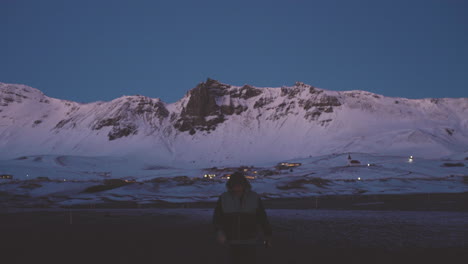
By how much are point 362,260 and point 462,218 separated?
15.4 metres

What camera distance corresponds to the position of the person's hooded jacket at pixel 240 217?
336 inches

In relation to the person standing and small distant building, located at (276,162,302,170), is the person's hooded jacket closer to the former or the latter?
the person standing

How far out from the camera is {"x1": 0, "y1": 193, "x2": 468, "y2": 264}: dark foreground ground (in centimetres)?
1451

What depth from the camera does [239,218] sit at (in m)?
8.59

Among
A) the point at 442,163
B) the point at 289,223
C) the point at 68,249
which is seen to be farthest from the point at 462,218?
the point at 442,163

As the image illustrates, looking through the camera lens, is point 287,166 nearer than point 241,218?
No

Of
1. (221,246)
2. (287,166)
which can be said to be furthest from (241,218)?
(287,166)

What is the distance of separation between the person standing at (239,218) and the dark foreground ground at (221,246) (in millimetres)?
5711

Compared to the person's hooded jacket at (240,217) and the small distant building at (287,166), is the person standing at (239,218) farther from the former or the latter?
the small distant building at (287,166)

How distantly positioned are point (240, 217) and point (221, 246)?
892 cm

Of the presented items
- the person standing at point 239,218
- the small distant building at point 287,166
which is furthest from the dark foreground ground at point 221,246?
the small distant building at point 287,166

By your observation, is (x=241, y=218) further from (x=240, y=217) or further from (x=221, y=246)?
(x=221, y=246)

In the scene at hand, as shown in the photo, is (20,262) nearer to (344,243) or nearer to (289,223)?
(344,243)

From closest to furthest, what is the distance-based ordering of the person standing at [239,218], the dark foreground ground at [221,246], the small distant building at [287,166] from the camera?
the person standing at [239,218] < the dark foreground ground at [221,246] < the small distant building at [287,166]
